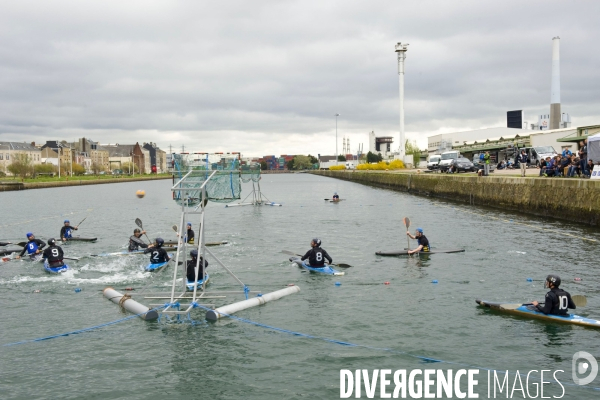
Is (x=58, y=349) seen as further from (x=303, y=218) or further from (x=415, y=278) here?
(x=303, y=218)

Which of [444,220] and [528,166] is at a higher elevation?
[528,166]

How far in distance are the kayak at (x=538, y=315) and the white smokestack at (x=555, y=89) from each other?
106282 mm

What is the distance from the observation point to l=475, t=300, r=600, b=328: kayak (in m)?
13.8

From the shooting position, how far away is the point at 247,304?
15812mm

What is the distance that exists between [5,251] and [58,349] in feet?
50.8

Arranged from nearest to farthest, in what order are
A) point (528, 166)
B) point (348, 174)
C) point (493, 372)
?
point (493, 372), point (528, 166), point (348, 174)

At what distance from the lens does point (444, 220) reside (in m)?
39.1

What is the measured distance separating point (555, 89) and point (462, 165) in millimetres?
62273

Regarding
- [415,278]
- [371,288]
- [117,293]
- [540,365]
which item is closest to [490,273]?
[415,278]

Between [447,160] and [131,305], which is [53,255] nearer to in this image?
[131,305]

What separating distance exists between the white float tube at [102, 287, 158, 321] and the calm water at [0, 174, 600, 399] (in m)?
0.23

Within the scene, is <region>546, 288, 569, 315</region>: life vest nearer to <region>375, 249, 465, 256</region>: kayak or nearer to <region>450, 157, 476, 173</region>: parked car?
<region>375, 249, 465, 256</region>: kayak

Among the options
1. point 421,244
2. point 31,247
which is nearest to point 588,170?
point 421,244

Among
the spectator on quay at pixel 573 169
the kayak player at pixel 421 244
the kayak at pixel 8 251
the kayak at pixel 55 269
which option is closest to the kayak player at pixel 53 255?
the kayak at pixel 55 269
